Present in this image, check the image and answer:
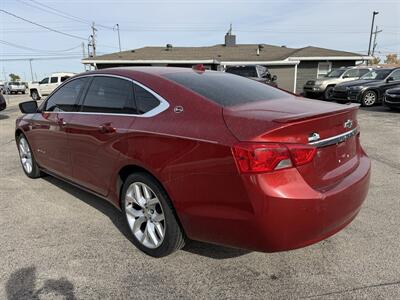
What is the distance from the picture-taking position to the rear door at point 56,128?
4.13 meters

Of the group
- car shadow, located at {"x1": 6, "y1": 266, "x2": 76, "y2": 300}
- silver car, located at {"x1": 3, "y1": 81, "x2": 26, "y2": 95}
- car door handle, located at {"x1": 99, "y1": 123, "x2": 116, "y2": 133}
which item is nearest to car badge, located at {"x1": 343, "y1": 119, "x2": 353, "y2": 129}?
car door handle, located at {"x1": 99, "y1": 123, "x2": 116, "y2": 133}

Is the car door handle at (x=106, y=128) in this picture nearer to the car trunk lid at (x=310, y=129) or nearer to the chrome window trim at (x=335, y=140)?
the car trunk lid at (x=310, y=129)

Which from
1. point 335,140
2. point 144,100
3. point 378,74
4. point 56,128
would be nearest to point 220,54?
point 378,74

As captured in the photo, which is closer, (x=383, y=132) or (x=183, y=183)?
(x=183, y=183)

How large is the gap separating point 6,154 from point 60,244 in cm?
476

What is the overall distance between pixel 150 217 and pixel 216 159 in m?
1.04

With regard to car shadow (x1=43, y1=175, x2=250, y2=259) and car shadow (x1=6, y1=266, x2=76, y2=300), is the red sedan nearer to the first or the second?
car shadow (x1=43, y1=175, x2=250, y2=259)

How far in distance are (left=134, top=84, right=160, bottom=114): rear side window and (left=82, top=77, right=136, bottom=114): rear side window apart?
0.07m

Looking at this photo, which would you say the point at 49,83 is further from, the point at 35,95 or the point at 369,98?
the point at 369,98

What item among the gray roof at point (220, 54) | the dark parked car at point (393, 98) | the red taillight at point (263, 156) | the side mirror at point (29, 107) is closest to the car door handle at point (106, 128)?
the red taillight at point (263, 156)

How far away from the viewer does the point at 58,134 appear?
426 centimetres

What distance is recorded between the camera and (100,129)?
349 cm

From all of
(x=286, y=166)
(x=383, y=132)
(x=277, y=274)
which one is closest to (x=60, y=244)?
(x=277, y=274)

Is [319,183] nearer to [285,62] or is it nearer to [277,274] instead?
[277,274]
